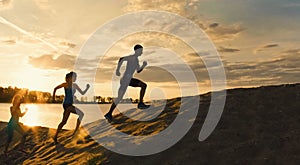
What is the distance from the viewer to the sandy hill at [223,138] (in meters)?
9.37

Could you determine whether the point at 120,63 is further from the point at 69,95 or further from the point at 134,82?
the point at 69,95

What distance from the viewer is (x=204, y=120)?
11688 millimetres

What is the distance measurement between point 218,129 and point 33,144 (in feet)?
28.7

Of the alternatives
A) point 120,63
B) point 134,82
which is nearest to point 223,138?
point 134,82

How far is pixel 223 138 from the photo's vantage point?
10.3 metres

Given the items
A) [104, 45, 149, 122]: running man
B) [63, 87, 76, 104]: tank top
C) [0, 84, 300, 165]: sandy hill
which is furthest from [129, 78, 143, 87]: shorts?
[63, 87, 76, 104]: tank top

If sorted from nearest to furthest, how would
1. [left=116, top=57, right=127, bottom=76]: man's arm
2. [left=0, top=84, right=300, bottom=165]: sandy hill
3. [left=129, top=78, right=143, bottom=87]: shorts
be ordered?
[left=0, top=84, right=300, bottom=165]: sandy hill < [left=116, top=57, right=127, bottom=76]: man's arm < [left=129, top=78, right=143, bottom=87]: shorts

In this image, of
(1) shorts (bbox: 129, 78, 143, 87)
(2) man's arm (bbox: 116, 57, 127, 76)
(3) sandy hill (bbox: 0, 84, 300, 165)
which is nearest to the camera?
(3) sandy hill (bbox: 0, 84, 300, 165)

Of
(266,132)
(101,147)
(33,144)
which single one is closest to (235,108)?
(266,132)

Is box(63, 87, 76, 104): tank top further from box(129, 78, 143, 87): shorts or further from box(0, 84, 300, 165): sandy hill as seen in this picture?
box(129, 78, 143, 87): shorts

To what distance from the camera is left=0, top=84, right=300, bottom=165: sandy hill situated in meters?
9.37

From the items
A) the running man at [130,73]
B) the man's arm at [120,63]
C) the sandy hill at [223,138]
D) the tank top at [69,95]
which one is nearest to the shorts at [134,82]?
the running man at [130,73]

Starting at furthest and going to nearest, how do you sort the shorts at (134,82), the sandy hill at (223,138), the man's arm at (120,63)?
the shorts at (134,82) < the man's arm at (120,63) < the sandy hill at (223,138)

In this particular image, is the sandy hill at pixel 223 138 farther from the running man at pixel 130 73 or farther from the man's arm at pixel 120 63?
the man's arm at pixel 120 63
